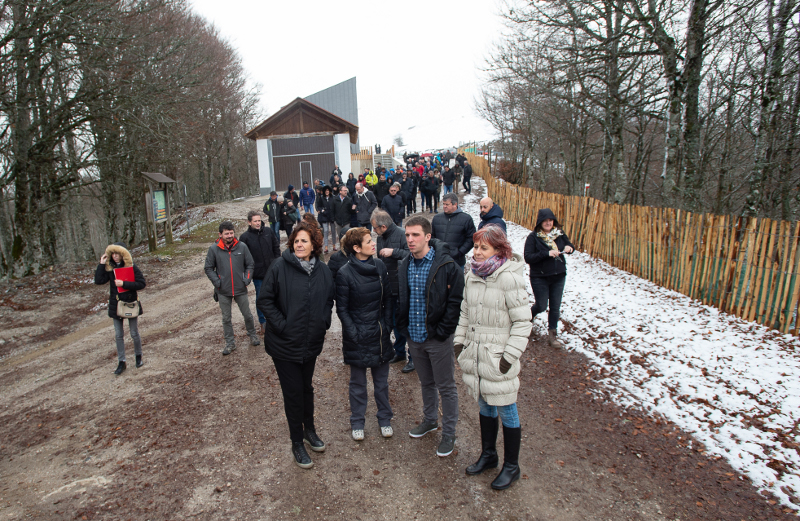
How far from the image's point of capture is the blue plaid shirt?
3645mm

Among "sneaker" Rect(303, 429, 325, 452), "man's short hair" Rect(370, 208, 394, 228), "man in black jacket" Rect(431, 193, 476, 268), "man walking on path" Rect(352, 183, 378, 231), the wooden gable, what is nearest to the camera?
"sneaker" Rect(303, 429, 325, 452)

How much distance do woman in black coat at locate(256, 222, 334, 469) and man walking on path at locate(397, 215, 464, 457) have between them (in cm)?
67

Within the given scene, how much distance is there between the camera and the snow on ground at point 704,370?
379 cm

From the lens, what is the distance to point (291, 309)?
3.51m

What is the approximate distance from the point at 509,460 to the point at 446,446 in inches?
22.4

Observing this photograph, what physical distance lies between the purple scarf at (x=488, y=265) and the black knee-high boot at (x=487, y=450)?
3.64 ft

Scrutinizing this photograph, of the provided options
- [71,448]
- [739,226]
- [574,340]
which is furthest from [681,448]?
[71,448]

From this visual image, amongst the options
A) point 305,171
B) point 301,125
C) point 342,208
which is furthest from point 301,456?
point 301,125

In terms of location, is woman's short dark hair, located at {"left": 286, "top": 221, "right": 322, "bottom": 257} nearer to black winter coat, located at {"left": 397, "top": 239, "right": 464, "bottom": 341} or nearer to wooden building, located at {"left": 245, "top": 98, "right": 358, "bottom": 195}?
black winter coat, located at {"left": 397, "top": 239, "right": 464, "bottom": 341}

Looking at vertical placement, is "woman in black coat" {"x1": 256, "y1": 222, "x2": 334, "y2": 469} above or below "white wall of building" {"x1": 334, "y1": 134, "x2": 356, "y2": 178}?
below

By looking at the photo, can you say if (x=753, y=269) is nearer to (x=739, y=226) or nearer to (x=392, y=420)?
(x=739, y=226)

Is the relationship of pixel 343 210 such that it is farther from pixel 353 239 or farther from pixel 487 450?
pixel 487 450

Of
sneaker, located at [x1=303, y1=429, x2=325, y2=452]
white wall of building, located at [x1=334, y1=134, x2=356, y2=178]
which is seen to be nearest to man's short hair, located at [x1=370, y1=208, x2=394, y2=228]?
sneaker, located at [x1=303, y1=429, x2=325, y2=452]

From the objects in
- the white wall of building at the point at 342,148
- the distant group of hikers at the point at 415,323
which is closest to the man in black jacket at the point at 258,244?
the distant group of hikers at the point at 415,323
